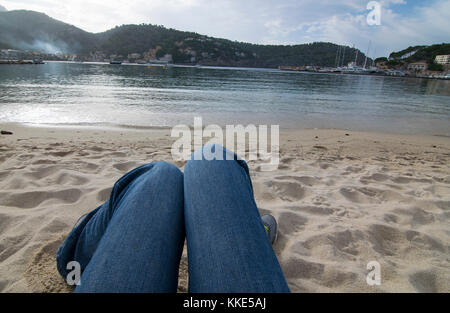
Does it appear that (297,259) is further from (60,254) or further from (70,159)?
(70,159)

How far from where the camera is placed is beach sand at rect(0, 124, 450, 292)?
4.00 feet

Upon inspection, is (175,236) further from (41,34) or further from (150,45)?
(41,34)

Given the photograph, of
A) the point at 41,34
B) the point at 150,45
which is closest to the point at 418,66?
the point at 150,45

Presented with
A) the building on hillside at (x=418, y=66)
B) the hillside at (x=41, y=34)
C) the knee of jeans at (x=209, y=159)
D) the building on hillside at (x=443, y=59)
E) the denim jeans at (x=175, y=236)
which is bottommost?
the denim jeans at (x=175, y=236)

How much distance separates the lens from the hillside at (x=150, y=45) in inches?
3551

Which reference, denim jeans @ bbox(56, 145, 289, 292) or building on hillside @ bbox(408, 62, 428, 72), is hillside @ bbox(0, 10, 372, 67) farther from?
denim jeans @ bbox(56, 145, 289, 292)

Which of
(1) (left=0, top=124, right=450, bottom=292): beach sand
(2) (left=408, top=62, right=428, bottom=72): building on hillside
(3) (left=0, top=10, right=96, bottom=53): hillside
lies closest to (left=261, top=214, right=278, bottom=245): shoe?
(1) (left=0, top=124, right=450, bottom=292): beach sand

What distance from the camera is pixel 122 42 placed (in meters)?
91.6

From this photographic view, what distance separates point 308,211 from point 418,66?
10873 cm

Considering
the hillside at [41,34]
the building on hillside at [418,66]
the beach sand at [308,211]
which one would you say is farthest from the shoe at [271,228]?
the hillside at [41,34]

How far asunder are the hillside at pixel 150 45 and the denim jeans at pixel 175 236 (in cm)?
9628

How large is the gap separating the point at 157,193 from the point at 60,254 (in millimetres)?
557

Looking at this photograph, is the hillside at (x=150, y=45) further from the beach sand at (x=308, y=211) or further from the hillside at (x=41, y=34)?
the beach sand at (x=308, y=211)

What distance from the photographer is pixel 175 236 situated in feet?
2.78
